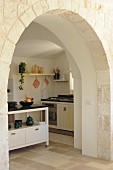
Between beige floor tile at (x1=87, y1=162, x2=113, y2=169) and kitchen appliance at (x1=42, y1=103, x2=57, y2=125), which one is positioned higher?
kitchen appliance at (x1=42, y1=103, x2=57, y2=125)

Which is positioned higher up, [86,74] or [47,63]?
[47,63]

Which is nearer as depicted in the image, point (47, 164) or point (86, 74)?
point (47, 164)

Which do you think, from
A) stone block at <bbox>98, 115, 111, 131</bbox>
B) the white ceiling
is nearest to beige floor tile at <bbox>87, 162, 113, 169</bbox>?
stone block at <bbox>98, 115, 111, 131</bbox>

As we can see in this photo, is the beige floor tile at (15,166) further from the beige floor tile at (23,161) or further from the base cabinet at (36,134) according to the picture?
the base cabinet at (36,134)

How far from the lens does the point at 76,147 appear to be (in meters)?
5.16

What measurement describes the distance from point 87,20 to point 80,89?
5.47 feet

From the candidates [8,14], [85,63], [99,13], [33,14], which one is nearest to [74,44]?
[85,63]

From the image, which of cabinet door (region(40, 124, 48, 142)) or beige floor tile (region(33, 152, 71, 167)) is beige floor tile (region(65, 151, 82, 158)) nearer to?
beige floor tile (region(33, 152, 71, 167))

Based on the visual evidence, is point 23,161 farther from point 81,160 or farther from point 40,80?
point 40,80

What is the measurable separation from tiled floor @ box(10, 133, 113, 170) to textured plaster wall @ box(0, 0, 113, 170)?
350 mm

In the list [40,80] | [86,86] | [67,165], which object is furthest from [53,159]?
[40,80]

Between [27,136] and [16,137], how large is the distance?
26 centimetres

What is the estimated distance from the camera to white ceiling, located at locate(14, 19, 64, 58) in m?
5.49

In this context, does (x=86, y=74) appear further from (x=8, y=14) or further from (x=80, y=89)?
(x=8, y=14)
